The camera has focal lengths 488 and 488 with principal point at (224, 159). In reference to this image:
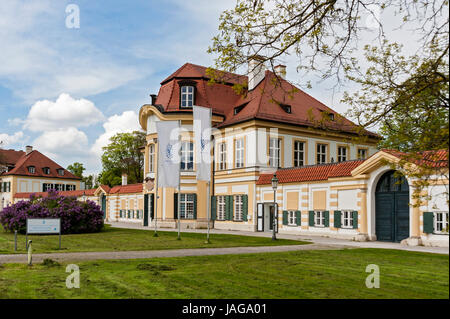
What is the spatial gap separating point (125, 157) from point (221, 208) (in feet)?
133

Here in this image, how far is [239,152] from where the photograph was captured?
114 ft

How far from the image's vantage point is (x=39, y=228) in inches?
758

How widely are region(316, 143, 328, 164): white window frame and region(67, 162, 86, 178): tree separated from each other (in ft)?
219

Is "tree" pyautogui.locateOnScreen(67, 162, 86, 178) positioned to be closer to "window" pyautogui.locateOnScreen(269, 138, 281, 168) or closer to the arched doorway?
"window" pyautogui.locateOnScreen(269, 138, 281, 168)

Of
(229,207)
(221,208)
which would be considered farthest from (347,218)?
(221,208)

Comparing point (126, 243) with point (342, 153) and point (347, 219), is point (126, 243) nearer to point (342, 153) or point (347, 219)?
point (347, 219)

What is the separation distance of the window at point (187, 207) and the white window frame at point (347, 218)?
1422cm

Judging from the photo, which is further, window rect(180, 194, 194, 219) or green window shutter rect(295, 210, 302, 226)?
window rect(180, 194, 194, 219)

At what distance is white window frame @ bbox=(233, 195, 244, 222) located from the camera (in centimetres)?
3428

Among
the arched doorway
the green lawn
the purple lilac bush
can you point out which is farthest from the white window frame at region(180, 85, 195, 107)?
the green lawn

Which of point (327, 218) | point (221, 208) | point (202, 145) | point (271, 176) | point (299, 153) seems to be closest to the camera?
point (202, 145)

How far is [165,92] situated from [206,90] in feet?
11.4

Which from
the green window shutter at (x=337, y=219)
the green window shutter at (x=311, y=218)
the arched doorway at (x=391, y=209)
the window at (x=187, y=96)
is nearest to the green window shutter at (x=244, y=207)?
the green window shutter at (x=311, y=218)
